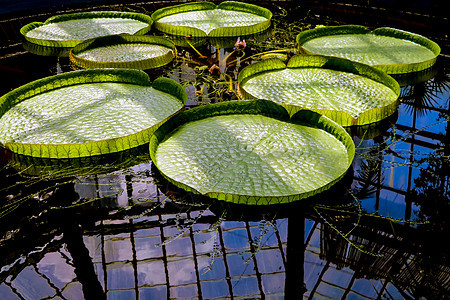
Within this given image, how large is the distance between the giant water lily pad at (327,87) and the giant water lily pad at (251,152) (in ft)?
0.48

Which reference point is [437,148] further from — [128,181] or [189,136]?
[128,181]

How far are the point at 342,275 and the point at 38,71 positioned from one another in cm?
290

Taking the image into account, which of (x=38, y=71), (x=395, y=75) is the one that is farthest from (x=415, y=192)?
(x=38, y=71)

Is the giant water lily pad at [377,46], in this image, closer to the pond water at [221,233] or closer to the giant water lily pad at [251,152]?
the pond water at [221,233]

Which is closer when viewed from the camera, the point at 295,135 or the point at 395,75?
the point at 295,135

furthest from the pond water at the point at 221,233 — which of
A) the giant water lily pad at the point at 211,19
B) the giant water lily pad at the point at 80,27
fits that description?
the giant water lily pad at the point at 211,19

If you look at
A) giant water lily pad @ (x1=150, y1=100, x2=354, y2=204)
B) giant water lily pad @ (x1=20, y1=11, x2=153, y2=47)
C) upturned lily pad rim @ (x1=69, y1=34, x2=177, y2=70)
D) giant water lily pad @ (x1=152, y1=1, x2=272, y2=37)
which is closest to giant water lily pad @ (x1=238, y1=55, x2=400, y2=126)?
giant water lily pad @ (x1=150, y1=100, x2=354, y2=204)

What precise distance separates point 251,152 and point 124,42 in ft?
6.82

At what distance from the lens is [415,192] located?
82.4 inches

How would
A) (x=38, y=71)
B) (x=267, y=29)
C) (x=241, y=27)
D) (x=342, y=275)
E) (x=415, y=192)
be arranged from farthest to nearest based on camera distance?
(x=267, y=29), (x=241, y=27), (x=38, y=71), (x=415, y=192), (x=342, y=275)

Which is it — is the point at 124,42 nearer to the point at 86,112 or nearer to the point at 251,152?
the point at 86,112

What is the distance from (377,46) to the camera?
3678mm

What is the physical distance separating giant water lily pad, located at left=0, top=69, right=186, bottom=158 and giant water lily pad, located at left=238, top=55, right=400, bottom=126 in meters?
0.62

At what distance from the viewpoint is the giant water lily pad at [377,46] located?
3.30 meters
